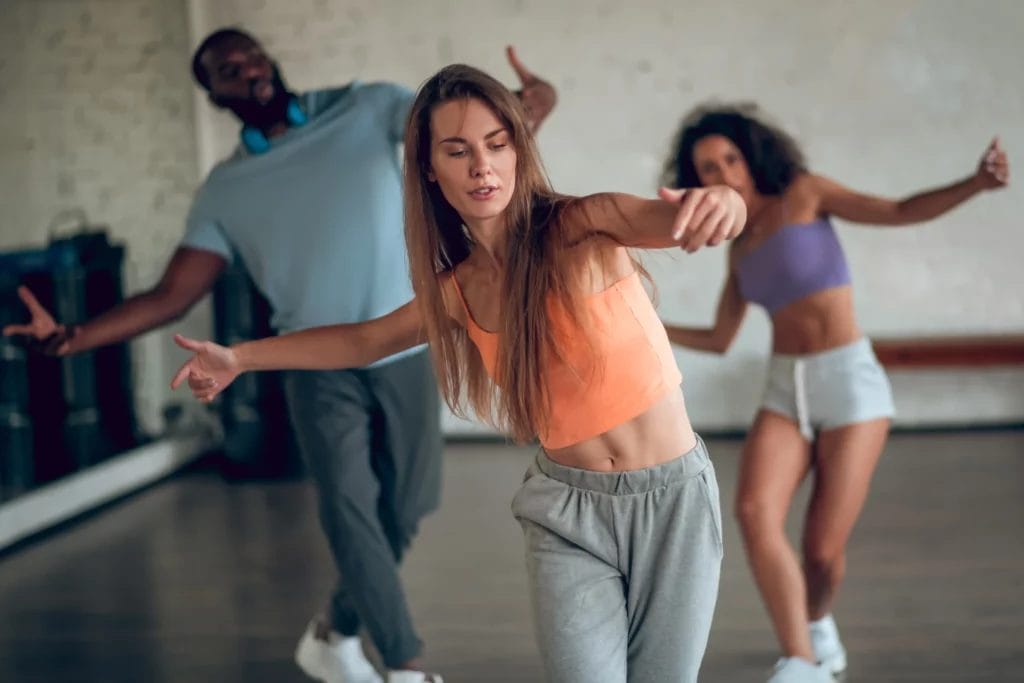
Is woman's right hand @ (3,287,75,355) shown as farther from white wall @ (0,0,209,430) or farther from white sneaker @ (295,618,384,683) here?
white wall @ (0,0,209,430)

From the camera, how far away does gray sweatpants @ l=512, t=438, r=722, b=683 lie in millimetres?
1874

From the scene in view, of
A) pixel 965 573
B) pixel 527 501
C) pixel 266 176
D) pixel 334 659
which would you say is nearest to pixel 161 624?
pixel 334 659

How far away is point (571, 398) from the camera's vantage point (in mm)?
1890

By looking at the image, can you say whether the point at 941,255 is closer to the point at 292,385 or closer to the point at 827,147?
the point at 827,147

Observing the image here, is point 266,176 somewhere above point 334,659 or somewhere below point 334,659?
above

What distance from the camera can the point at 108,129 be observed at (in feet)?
21.2

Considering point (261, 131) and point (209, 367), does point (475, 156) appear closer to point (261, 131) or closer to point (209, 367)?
point (209, 367)

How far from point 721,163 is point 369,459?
112cm

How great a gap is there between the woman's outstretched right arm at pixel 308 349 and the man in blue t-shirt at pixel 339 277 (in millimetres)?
837

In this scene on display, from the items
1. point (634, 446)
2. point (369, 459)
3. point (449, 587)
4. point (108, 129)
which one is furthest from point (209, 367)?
point (108, 129)

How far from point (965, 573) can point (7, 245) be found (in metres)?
4.64

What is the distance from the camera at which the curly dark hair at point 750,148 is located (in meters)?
3.14

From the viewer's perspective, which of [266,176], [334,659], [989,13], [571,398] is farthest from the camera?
[989,13]

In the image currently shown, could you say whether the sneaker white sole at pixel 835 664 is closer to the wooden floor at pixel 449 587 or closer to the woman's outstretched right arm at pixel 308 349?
the wooden floor at pixel 449 587
